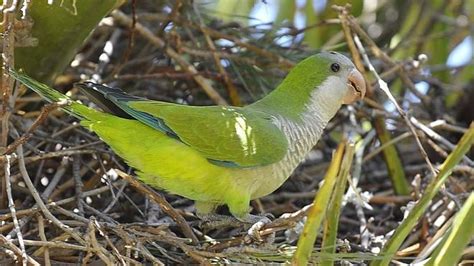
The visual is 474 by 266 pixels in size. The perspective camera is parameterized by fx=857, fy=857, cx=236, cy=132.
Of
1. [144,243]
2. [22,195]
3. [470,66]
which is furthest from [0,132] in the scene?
[470,66]

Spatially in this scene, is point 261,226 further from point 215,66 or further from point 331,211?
point 215,66

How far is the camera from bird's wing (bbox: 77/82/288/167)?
194 cm

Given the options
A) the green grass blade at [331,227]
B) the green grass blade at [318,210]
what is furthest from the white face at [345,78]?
the green grass blade at [318,210]

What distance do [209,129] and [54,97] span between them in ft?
1.16

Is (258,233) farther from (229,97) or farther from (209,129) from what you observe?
(229,97)

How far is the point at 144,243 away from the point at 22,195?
417 mm

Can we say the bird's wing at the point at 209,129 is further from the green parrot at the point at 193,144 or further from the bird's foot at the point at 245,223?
the bird's foot at the point at 245,223

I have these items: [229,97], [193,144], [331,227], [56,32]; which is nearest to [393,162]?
[229,97]

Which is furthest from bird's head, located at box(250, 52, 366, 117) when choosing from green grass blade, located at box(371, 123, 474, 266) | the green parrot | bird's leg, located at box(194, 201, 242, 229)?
green grass blade, located at box(371, 123, 474, 266)

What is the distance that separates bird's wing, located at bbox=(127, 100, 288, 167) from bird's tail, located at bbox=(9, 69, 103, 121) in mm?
94

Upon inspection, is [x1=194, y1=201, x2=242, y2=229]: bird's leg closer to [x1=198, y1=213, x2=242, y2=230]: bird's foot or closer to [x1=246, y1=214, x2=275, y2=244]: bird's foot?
[x1=198, y1=213, x2=242, y2=230]: bird's foot

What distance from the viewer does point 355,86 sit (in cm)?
218

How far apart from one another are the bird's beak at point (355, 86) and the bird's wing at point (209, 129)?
29cm

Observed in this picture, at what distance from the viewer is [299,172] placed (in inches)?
101
